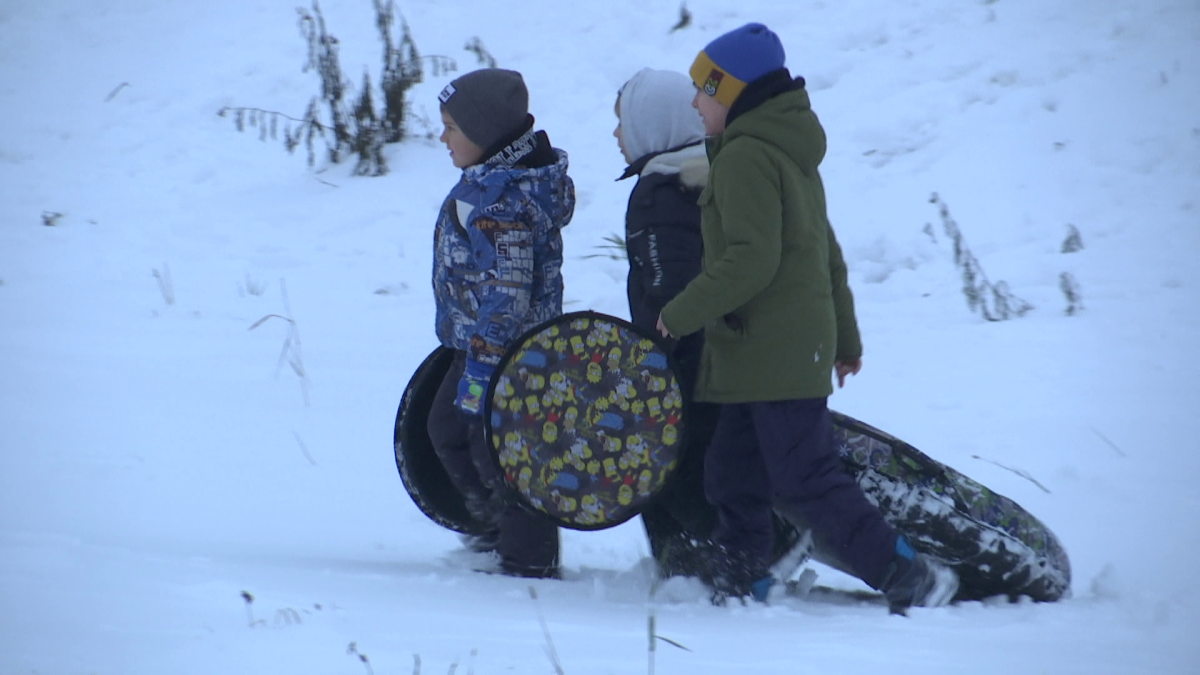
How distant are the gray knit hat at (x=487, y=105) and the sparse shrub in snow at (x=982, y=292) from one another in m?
2.76

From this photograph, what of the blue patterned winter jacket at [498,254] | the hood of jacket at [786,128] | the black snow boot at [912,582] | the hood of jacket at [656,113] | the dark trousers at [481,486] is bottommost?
the black snow boot at [912,582]

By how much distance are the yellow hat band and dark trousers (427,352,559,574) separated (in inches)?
36.0

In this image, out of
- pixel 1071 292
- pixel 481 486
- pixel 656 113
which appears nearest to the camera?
pixel 656 113

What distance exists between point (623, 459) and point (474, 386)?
1.30 ft

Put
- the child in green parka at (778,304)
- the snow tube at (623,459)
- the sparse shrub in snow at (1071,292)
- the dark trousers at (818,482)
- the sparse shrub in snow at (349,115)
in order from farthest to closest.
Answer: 1. the sparse shrub in snow at (349,115)
2. the sparse shrub in snow at (1071,292)
3. the snow tube at (623,459)
4. the dark trousers at (818,482)
5. the child in green parka at (778,304)

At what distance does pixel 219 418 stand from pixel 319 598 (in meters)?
1.67

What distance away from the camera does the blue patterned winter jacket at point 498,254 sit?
265cm

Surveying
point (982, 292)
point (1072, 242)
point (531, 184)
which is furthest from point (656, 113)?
point (1072, 242)

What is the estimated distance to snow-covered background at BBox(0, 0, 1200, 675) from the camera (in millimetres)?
2230

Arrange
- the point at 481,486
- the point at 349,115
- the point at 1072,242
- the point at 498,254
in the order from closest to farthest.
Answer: the point at 498,254
the point at 481,486
the point at 1072,242
the point at 349,115

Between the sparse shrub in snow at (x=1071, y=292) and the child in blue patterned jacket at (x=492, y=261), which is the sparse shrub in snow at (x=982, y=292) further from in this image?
the child in blue patterned jacket at (x=492, y=261)

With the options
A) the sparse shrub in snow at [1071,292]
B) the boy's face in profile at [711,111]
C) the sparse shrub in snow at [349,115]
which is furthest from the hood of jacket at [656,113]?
Result: the sparse shrub in snow at [349,115]

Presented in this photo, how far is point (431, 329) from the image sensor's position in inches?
192

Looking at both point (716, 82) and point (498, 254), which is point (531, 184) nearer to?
point (498, 254)
